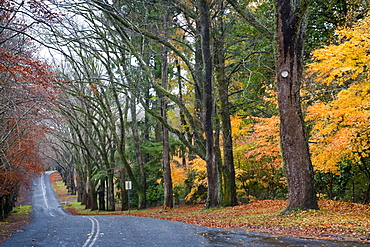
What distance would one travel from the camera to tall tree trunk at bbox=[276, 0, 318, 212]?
33.2 ft

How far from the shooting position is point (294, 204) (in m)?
10.2

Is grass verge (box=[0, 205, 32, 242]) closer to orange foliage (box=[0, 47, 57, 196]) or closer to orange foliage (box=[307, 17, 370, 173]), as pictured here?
orange foliage (box=[0, 47, 57, 196])

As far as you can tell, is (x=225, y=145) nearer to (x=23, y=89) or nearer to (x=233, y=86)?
(x=233, y=86)

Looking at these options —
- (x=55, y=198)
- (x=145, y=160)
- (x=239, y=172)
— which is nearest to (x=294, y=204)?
(x=239, y=172)

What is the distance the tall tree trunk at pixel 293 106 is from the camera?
10117mm

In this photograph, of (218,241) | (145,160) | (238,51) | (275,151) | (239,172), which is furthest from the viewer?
(145,160)

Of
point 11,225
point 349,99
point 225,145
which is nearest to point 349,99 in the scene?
point 349,99

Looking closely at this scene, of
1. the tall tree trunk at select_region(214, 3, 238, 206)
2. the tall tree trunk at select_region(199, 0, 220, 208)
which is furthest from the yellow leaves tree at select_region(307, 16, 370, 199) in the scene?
the tall tree trunk at select_region(214, 3, 238, 206)

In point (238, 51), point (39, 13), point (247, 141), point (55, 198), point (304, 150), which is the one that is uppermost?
point (238, 51)

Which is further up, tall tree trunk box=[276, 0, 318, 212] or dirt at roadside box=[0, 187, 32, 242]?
tall tree trunk box=[276, 0, 318, 212]

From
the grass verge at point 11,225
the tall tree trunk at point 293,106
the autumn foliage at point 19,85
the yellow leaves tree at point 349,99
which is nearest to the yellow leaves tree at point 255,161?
the yellow leaves tree at point 349,99

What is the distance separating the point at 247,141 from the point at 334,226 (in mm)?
13056

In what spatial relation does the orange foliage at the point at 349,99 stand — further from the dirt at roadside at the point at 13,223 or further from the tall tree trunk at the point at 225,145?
the dirt at roadside at the point at 13,223

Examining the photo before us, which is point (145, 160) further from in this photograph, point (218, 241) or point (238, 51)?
point (218, 241)
